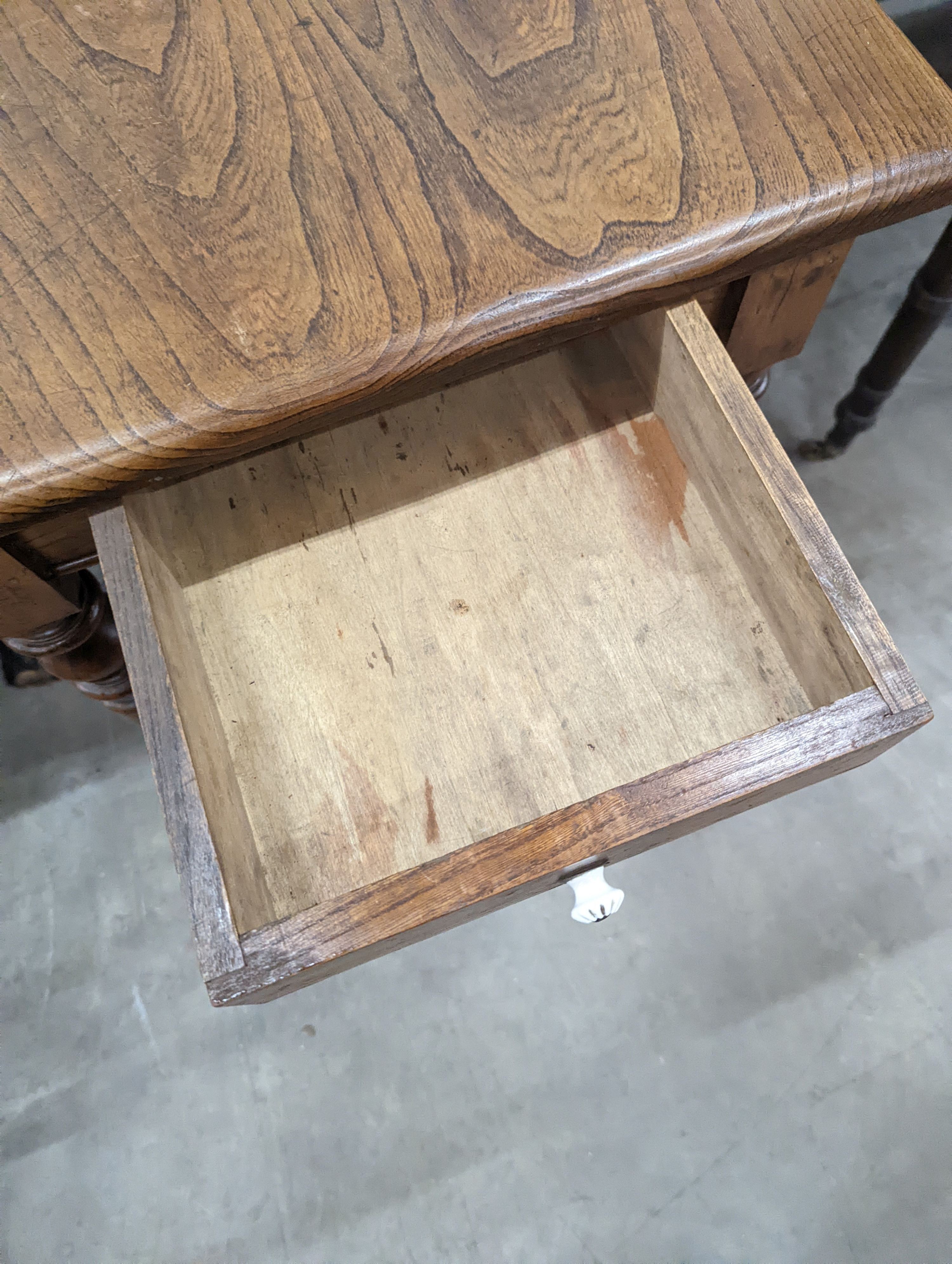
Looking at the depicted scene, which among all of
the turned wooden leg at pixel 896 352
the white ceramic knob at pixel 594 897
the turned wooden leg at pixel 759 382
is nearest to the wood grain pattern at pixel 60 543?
the white ceramic knob at pixel 594 897

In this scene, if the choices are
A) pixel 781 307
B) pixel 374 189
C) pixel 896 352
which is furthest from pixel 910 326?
pixel 374 189

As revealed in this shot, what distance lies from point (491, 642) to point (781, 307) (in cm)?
30

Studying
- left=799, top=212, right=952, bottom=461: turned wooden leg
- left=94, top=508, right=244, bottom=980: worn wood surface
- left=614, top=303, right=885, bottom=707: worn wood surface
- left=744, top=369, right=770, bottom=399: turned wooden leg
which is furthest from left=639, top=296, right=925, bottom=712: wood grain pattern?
left=799, top=212, right=952, bottom=461: turned wooden leg

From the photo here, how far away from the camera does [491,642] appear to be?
1.82ft

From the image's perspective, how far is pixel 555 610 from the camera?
56 centimetres

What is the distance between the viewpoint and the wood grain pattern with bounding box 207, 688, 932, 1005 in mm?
382

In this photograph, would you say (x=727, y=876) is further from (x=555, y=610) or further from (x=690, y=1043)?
(x=555, y=610)

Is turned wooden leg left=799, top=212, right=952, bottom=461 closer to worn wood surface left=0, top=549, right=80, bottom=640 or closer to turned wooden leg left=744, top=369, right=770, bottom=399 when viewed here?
turned wooden leg left=744, top=369, right=770, bottom=399

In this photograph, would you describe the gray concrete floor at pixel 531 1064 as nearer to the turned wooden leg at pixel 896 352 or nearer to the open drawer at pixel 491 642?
the turned wooden leg at pixel 896 352

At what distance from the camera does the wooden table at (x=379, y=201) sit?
41cm

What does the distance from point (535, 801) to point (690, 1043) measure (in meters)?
0.49

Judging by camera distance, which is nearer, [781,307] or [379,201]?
[379,201]

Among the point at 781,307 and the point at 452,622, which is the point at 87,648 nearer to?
the point at 452,622

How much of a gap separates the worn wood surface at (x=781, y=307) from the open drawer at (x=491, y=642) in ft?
0.23
